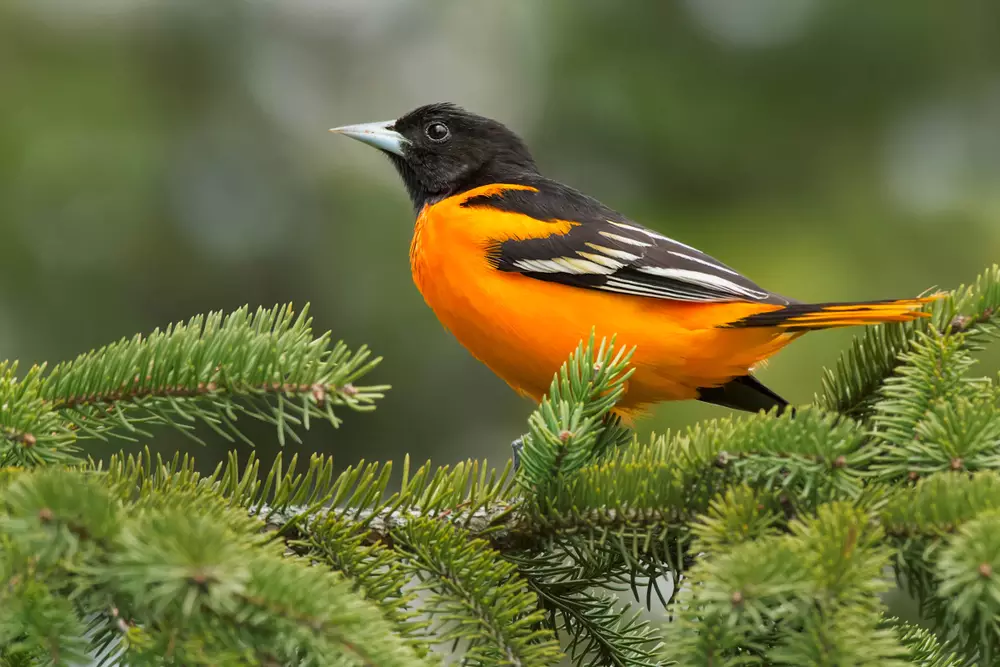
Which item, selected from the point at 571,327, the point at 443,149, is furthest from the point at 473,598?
the point at 443,149

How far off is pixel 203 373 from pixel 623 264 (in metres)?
1.76

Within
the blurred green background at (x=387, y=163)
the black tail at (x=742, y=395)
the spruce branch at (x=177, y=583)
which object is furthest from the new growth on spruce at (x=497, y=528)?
the blurred green background at (x=387, y=163)

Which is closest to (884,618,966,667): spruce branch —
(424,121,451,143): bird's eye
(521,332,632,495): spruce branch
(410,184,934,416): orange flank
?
(521,332,632,495): spruce branch

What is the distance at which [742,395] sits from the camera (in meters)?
3.33

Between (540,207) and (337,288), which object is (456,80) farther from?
(540,207)

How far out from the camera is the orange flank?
120 inches

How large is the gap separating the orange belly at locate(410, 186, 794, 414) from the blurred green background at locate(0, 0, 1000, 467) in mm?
1215

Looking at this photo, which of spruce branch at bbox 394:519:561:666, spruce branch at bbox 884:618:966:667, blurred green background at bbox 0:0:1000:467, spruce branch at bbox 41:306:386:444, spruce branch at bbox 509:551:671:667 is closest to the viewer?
spruce branch at bbox 394:519:561:666

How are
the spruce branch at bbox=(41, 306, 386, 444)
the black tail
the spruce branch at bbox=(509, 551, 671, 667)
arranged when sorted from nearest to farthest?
the spruce branch at bbox=(41, 306, 386, 444)
the spruce branch at bbox=(509, 551, 671, 667)
the black tail

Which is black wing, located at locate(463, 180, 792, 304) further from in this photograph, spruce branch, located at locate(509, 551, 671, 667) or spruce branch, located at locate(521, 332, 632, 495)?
spruce branch, located at locate(509, 551, 671, 667)

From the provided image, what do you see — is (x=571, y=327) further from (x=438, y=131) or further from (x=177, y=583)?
(x=177, y=583)

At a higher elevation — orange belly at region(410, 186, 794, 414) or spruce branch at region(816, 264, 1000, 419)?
spruce branch at region(816, 264, 1000, 419)

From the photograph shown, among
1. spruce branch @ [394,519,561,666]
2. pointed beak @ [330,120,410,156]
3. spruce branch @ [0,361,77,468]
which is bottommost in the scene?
spruce branch @ [0,361,77,468]

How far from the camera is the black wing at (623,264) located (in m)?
3.11
